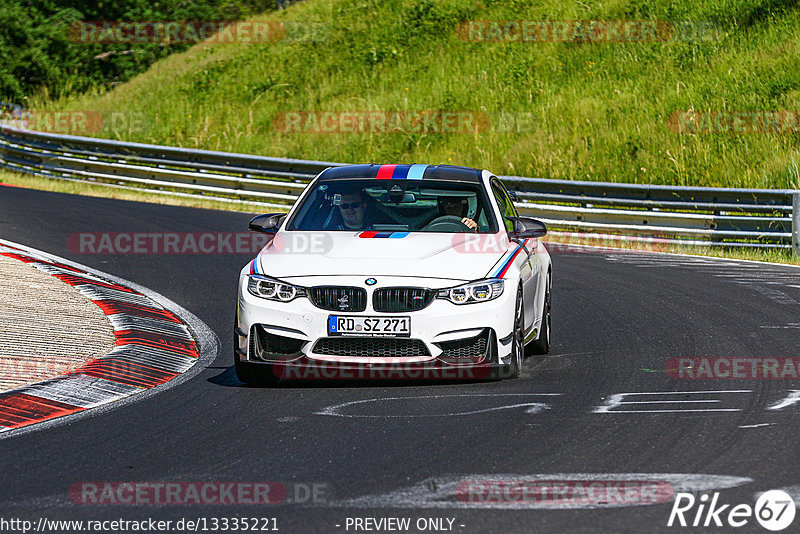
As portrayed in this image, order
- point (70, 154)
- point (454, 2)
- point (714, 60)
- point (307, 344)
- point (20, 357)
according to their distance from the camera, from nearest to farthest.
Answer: point (307, 344) → point (20, 357) → point (70, 154) → point (714, 60) → point (454, 2)

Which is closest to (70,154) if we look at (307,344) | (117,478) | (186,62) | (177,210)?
(177,210)

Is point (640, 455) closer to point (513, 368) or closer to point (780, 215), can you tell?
point (513, 368)

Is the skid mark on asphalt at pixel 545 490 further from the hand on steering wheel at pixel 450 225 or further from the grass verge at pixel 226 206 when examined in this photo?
the grass verge at pixel 226 206

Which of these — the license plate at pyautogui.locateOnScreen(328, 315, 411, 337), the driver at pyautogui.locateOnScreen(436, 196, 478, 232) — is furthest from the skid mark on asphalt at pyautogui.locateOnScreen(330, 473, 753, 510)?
the driver at pyautogui.locateOnScreen(436, 196, 478, 232)

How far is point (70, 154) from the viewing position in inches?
1072

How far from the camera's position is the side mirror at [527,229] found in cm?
941

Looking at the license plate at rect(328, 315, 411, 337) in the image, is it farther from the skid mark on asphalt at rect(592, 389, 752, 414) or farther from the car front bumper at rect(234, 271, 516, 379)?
the skid mark on asphalt at rect(592, 389, 752, 414)

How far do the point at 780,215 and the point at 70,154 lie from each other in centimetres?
1600

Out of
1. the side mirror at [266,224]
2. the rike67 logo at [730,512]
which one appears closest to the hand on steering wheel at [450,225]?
the side mirror at [266,224]

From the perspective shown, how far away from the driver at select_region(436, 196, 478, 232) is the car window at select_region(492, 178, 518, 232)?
11.7 inches

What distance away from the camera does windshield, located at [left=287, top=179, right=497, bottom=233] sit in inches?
378

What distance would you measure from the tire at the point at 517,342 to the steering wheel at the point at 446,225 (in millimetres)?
869

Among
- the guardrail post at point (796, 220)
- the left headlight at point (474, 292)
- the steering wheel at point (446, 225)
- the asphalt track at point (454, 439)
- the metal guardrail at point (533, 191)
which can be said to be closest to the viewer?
the asphalt track at point (454, 439)

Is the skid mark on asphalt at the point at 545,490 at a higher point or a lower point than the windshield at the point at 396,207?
lower
